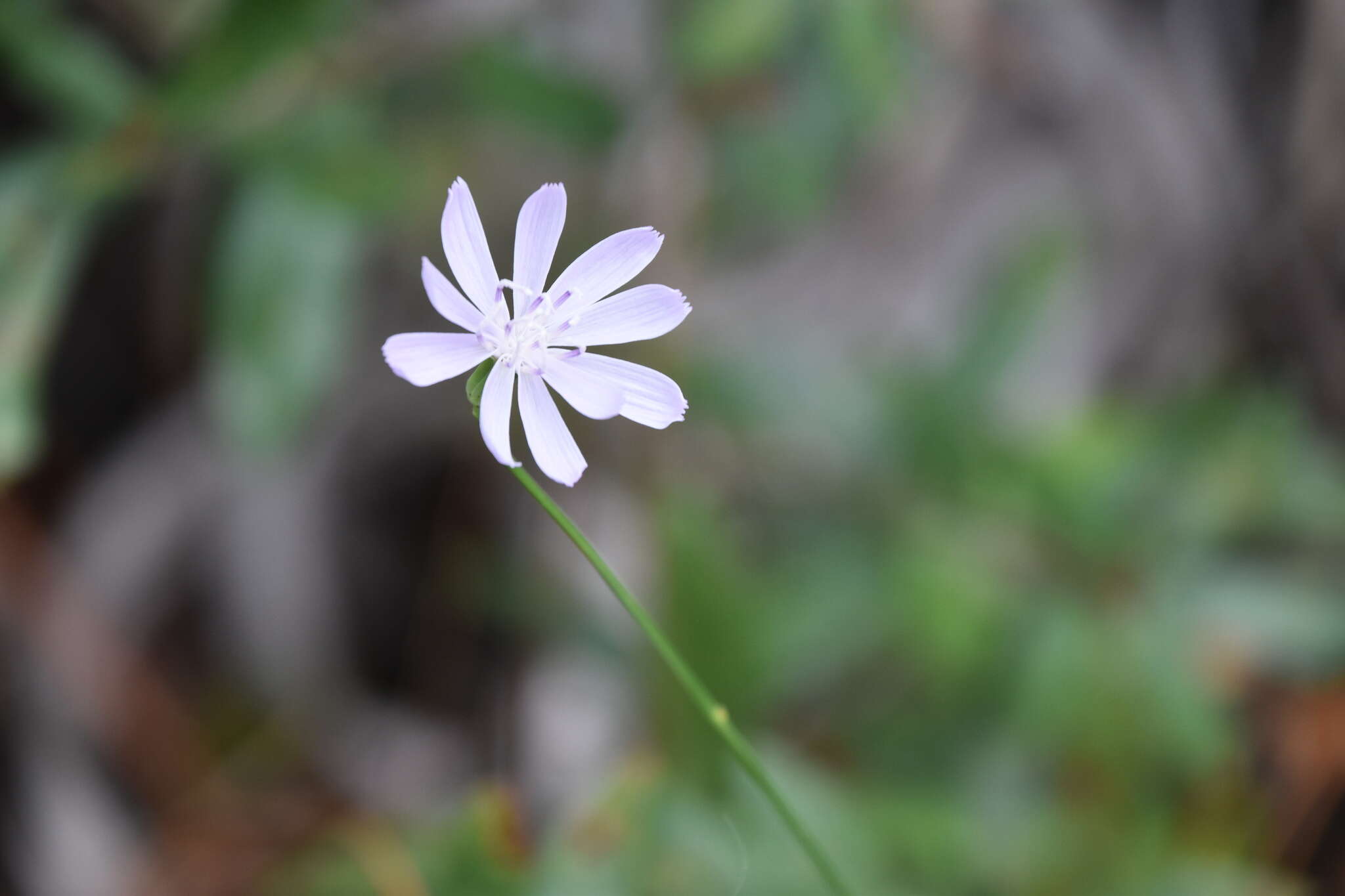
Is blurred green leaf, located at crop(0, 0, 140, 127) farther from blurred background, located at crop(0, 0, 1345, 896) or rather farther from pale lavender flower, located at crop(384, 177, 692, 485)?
pale lavender flower, located at crop(384, 177, 692, 485)

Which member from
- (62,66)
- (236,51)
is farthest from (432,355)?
(62,66)

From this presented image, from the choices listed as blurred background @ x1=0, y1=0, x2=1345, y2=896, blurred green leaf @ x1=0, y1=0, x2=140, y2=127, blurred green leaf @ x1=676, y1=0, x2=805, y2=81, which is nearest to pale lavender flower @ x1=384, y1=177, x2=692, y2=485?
blurred background @ x1=0, y1=0, x2=1345, y2=896

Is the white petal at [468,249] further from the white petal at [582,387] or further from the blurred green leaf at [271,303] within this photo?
the blurred green leaf at [271,303]

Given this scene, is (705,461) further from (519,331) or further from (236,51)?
(519,331)

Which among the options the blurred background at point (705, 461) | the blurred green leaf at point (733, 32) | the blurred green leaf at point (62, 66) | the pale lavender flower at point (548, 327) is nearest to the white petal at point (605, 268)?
the pale lavender flower at point (548, 327)

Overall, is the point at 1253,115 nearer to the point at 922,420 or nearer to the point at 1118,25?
the point at 1118,25
